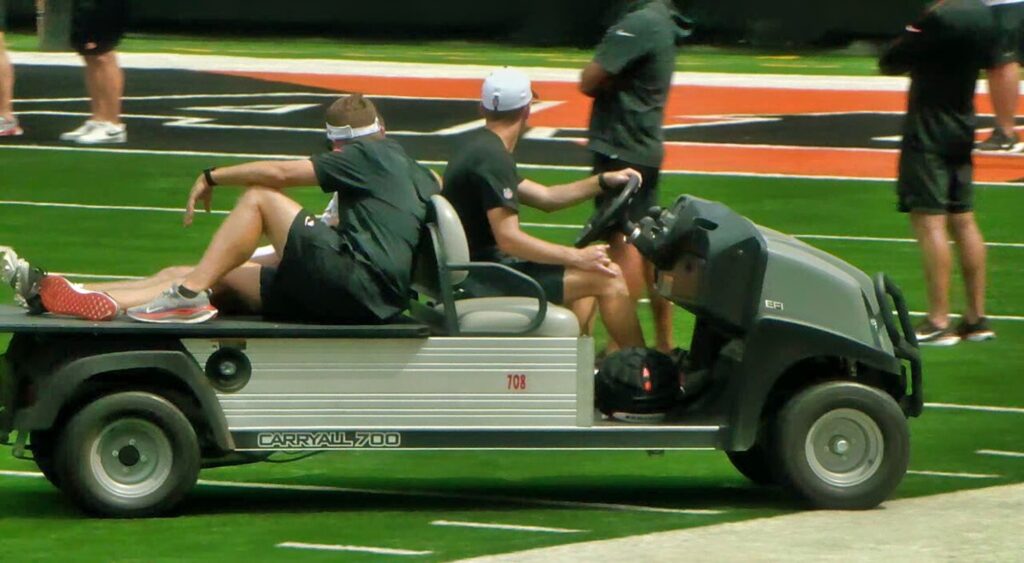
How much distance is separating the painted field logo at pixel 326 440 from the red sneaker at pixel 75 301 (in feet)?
2.15

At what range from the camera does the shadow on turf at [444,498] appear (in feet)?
24.2

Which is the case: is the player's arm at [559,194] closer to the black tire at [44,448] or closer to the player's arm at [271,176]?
the player's arm at [271,176]

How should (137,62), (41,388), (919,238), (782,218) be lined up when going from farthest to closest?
(137,62) < (782,218) < (919,238) < (41,388)

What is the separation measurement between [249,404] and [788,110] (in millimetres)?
14030

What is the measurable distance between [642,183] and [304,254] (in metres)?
2.78

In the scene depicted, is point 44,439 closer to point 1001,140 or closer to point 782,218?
point 782,218

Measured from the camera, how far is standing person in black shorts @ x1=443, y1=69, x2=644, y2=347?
7910 mm

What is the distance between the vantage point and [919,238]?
10695mm

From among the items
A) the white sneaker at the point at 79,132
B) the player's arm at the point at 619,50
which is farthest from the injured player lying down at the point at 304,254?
the white sneaker at the point at 79,132

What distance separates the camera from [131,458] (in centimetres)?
704

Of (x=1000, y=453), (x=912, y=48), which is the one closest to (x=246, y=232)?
(x=1000, y=453)

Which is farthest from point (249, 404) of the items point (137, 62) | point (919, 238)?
point (137, 62)

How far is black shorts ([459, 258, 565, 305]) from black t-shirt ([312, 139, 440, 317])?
0.34m

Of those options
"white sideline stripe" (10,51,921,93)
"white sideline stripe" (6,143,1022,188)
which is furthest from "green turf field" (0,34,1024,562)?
"white sideline stripe" (10,51,921,93)
